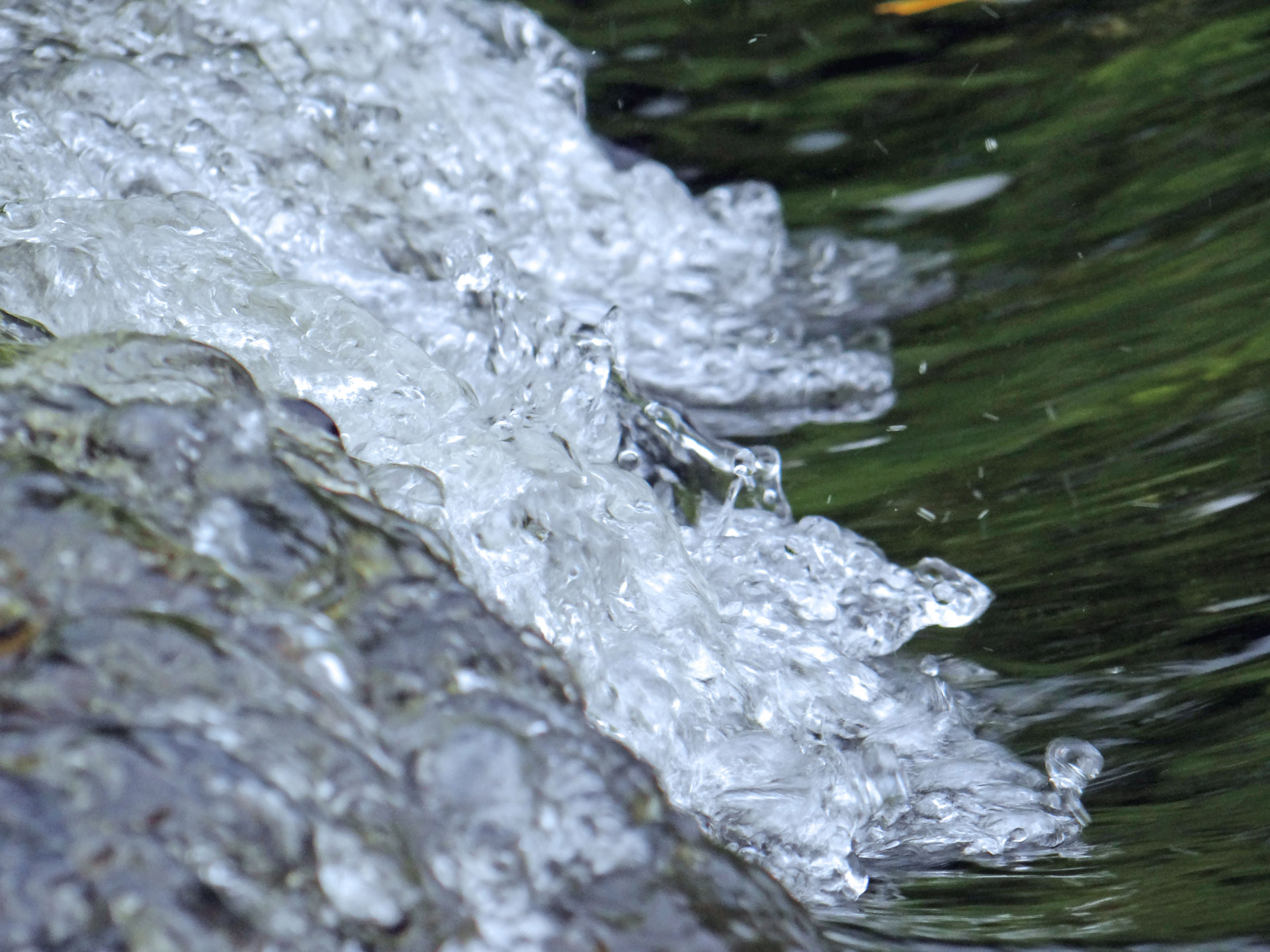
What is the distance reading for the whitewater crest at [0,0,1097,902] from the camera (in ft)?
4.41

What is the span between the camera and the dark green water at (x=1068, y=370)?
127cm

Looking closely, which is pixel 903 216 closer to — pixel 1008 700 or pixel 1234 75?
pixel 1234 75

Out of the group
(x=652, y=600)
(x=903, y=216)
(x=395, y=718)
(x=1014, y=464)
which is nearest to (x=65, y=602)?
(x=395, y=718)

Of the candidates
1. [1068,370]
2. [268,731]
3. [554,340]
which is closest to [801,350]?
[1068,370]

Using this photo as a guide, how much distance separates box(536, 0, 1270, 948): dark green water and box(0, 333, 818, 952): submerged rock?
333 mm

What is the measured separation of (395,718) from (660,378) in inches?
65.2

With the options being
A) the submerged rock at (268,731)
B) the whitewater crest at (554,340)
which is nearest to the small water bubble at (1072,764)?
the whitewater crest at (554,340)

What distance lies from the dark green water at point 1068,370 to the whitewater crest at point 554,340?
0.31 ft

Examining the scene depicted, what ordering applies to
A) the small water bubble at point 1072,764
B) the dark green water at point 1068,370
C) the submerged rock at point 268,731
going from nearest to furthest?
the submerged rock at point 268,731 < the dark green water at point 1068,370 < the small water bubble at point 1072,764

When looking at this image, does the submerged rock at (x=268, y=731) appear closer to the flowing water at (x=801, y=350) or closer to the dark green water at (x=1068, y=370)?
the flowing water at (x=801, y=350)

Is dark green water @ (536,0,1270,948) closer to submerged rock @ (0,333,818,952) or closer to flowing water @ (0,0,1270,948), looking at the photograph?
flowing water @ (0,0,1270,948)

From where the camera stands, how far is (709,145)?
126 inches

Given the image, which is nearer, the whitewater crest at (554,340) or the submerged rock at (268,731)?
the submerged rock at (268,731)

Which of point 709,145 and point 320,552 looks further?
point 709,145
